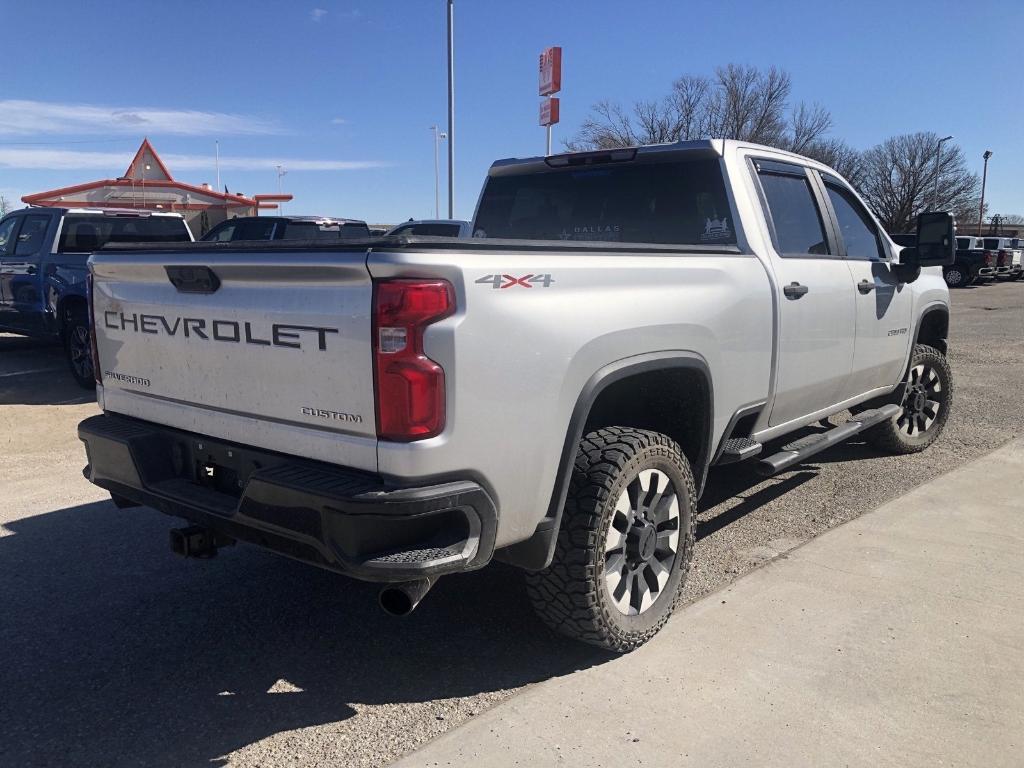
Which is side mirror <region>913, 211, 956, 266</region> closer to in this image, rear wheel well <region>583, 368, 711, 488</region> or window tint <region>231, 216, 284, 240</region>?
rear wheel well <region>583, 368, 711, 488</region>

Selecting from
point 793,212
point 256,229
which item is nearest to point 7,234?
point 256,229

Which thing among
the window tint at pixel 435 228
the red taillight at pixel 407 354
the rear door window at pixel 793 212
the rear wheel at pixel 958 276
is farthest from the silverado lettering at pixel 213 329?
the rear wheel at pixel 958 276

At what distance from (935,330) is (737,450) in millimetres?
3410

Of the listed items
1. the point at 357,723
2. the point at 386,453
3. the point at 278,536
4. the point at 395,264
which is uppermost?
the point at 395,264

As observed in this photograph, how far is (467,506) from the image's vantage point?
8.43 feet

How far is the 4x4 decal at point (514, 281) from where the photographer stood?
258 cm

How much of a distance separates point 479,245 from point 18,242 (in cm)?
939

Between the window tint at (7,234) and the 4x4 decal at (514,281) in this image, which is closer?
the 4x4 decal at (514,281)

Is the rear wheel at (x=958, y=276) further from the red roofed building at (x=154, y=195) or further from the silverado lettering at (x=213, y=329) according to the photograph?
the silverado lettering at (x=213, y=329)

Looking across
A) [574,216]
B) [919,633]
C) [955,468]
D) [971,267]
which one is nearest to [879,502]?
[955,468]

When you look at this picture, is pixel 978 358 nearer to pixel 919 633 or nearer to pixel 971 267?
pixel 919 633

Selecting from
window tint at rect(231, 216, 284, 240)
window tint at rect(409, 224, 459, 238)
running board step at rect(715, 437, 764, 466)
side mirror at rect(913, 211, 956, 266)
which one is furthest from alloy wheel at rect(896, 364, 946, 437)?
window tint at rect(231, 216, 284, 240)

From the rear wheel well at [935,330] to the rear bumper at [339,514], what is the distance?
4887mm

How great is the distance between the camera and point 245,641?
3424mm
